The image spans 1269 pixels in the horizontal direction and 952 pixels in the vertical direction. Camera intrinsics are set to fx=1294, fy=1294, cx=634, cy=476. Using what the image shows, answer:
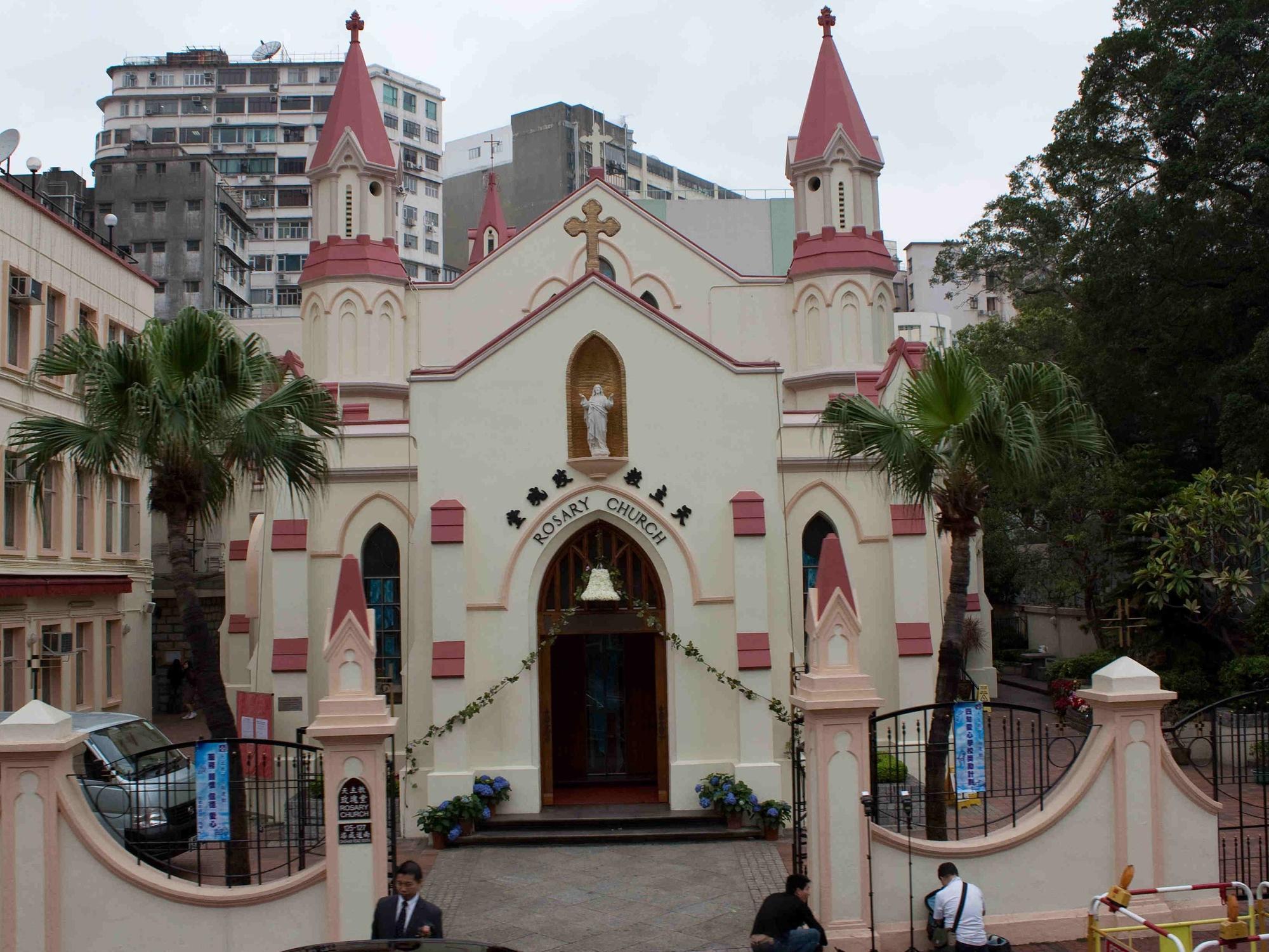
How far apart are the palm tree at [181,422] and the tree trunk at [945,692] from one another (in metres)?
7.27

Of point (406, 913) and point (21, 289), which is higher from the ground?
point (21, 289)

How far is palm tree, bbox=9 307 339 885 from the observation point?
13.5 meters

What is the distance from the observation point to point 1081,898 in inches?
487

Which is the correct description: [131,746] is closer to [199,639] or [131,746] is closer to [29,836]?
[199,639]

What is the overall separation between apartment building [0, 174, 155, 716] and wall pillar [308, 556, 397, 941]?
11062 mm

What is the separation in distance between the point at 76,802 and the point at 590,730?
902 cm

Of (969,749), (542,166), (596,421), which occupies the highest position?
(542,166)

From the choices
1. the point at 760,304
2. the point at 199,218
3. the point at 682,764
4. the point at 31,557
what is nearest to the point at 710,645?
the point at 682,764

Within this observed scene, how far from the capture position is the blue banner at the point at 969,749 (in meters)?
12.2

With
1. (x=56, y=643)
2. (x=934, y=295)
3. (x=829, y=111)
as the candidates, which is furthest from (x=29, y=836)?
(x=934, y=295)

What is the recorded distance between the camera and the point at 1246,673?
20.9m

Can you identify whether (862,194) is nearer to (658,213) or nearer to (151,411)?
(151,411)

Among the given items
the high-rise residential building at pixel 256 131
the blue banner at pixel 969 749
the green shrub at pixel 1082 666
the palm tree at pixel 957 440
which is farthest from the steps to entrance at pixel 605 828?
the high-rise residential building at pixel 256 131

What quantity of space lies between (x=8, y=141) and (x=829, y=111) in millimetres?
15352
